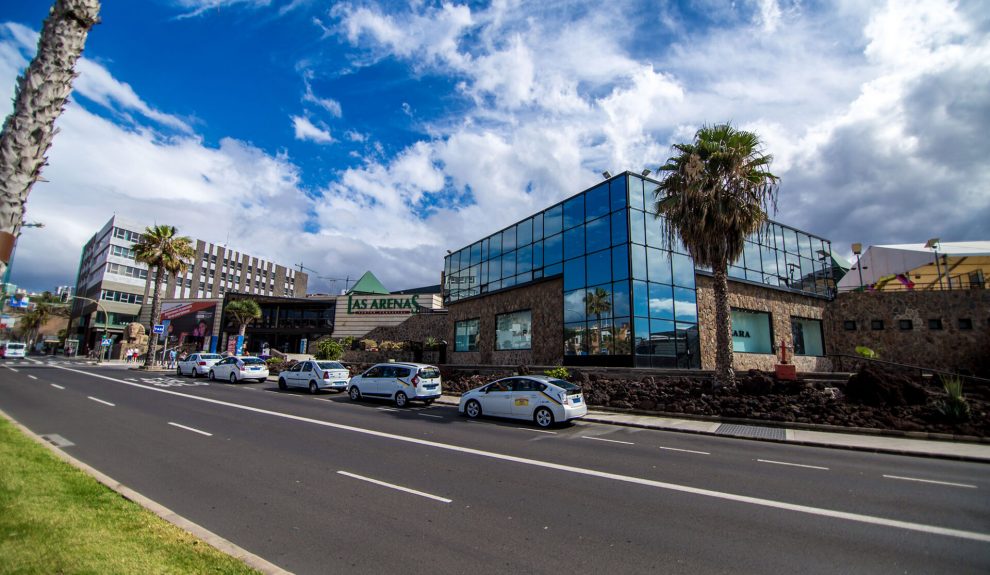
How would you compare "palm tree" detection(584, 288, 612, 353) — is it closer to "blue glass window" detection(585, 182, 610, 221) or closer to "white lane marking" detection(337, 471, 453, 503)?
"blue glass window" detection(585, 182, 610, 221)

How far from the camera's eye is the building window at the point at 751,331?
27281mm

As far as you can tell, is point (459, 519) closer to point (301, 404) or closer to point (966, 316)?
point (301, 404)

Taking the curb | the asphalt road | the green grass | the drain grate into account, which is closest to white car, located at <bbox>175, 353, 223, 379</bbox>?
the asphalt road

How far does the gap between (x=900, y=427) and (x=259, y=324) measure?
6839 centimetres

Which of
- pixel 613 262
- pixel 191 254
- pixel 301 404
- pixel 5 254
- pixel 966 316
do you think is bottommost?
pixel 301 404

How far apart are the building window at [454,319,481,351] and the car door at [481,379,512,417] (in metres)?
17.2

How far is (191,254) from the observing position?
129 ft

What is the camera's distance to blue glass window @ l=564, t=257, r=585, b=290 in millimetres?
25248

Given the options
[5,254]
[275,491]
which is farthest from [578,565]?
[5,254]

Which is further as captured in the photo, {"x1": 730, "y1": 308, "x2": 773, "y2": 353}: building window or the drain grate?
{"x1": 730, "y1": 308, "x2": 773, "y2": 353}: building window

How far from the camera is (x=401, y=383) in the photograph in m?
18.7

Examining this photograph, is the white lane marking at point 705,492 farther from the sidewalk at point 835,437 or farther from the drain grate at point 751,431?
the drain grate at point 751,431

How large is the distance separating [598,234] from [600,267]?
1.98 meters

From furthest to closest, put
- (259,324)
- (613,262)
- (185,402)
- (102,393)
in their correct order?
(259,324) < (613,262) < (102,393) < (185,402)
